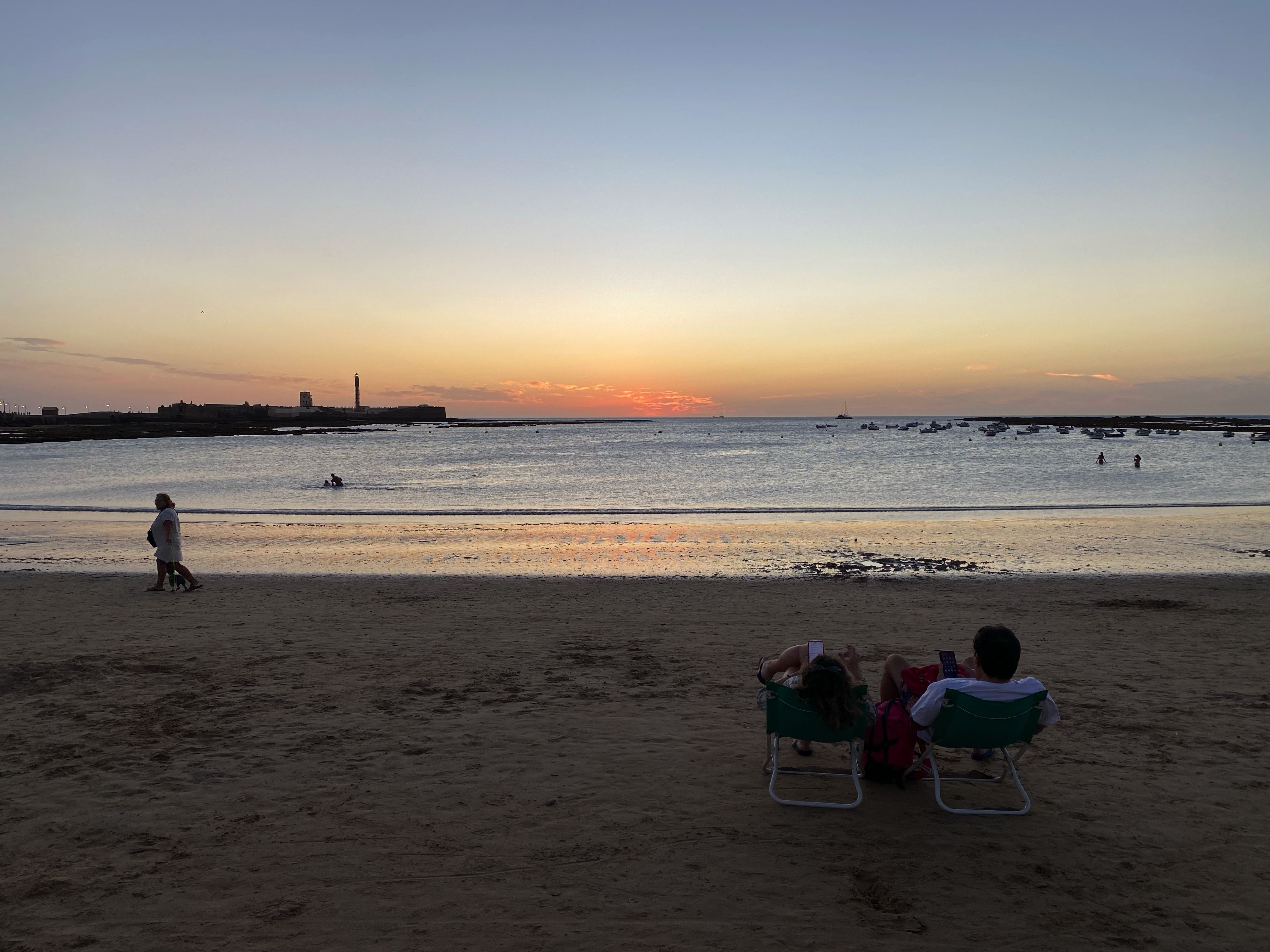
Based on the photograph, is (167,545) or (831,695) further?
(167,545)

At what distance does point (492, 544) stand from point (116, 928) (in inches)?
605

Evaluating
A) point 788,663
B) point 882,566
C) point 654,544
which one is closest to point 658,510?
point 654,544

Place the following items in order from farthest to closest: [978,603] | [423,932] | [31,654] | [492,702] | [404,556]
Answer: [404,556]
[978,603]
[31,654]
[492,702]
[423,932]

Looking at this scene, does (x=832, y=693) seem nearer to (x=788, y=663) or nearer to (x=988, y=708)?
(x=788, y=663)

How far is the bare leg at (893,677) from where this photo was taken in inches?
212

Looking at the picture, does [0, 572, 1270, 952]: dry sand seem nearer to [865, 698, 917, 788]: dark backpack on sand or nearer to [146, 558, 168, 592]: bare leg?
[865, 698, 917, 788]: dark backpack on sand

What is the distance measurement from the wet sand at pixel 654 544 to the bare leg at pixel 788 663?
8.92 m

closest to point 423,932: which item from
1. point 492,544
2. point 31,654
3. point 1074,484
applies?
point 31,654

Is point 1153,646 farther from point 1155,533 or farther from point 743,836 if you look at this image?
point 1155,533

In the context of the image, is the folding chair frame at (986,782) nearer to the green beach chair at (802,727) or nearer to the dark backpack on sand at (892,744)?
the dark backpack on sand at (892,744)

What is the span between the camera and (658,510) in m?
27.7

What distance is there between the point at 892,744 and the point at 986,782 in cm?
80

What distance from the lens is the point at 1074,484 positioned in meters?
37.8

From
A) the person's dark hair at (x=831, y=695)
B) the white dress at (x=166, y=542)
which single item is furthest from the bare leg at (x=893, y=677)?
the white dress at (x=166, y=542)
